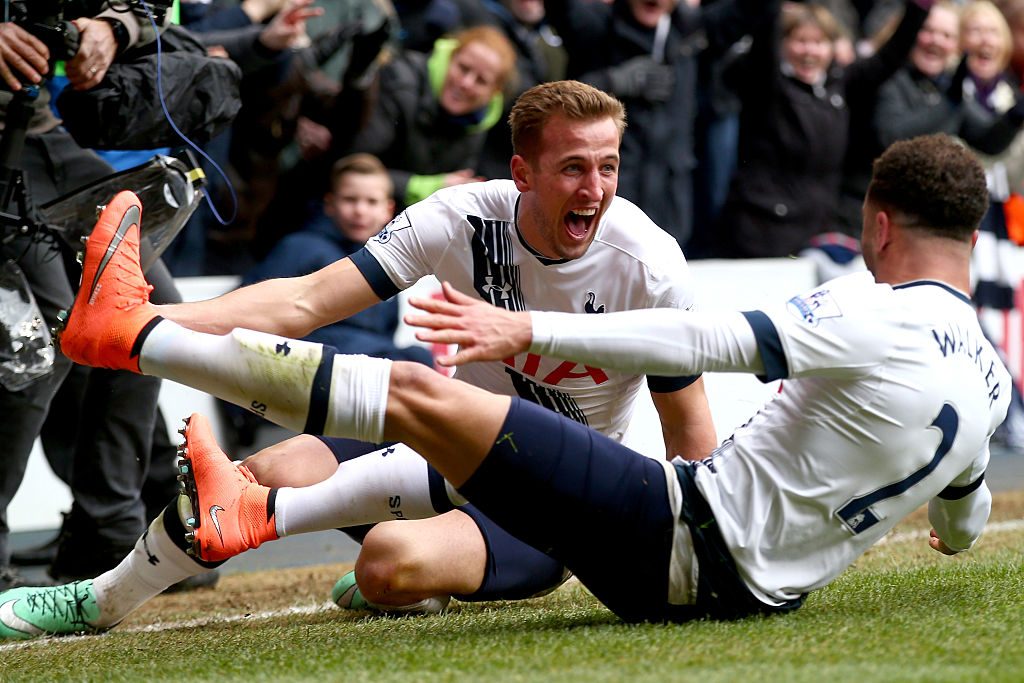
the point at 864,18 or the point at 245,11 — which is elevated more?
the point at 245,11

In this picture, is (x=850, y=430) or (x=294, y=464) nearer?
(x=850, y=430)

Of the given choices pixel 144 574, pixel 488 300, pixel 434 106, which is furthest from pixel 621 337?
pixel 434 106

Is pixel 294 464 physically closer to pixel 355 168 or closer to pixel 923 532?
pixel 355 168

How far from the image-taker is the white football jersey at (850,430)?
3.58 meters

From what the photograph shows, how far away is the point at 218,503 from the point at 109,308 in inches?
26.2

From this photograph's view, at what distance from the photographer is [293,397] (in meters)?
3.54

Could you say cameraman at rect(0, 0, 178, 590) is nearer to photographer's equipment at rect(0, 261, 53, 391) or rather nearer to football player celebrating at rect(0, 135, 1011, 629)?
photographer's equipment at rect(0, 261, 53, 391)

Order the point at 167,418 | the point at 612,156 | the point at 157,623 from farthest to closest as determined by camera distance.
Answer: the point at 167,418 < the point at 157,623 < the point at 612,156

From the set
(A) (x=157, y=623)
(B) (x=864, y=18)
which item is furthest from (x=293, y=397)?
(B) (x=864, y=18)

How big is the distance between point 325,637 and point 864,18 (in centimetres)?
905

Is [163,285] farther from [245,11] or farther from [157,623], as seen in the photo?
[245,11]

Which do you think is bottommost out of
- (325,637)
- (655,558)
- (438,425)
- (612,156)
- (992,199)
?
(992,199)

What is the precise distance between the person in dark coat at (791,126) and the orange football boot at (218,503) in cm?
572

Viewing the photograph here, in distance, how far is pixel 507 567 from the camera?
4.67 meters
